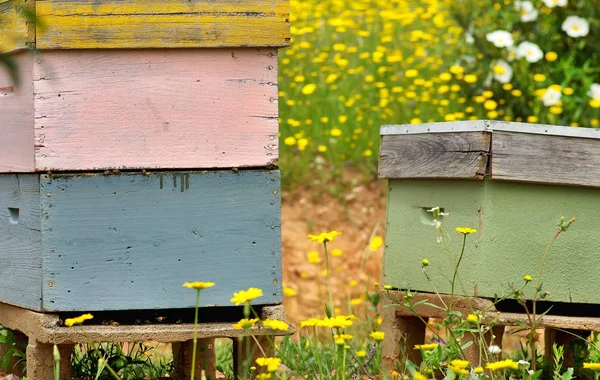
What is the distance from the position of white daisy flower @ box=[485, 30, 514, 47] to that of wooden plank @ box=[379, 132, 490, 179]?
9.29ft

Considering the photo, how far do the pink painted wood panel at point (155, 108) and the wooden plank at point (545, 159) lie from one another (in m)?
0.78

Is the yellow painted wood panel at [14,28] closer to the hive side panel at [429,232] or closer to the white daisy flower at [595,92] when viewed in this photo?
the hive side panel at [429,232]

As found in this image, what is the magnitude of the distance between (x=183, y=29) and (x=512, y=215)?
4.17 ft

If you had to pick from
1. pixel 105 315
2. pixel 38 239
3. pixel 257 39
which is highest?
pixel 257 39

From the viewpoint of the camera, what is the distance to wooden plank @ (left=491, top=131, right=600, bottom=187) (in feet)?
10.5

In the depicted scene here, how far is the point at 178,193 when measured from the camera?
3.06 m

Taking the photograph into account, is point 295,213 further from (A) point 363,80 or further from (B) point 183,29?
(B) point 183,29

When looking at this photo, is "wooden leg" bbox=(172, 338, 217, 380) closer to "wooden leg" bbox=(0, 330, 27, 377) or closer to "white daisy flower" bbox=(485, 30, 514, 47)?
"wooden leg" bbox=(0, 330, 27, 377)

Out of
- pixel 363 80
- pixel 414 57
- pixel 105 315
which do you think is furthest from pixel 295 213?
pixel 105 315

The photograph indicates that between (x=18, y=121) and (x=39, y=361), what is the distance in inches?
31.2

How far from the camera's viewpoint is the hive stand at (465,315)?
3.17 m

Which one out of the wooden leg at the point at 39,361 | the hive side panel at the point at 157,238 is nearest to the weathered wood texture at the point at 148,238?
the hive side panel at the point at 157,238

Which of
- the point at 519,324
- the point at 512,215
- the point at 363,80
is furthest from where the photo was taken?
the point at 363,80

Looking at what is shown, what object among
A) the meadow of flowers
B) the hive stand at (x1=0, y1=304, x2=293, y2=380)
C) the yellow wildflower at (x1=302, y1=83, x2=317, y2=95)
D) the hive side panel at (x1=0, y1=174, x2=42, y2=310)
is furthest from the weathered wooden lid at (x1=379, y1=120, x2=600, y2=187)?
the yellow wildflower at (x1=302, y1=83, x2=317, y2=95)
